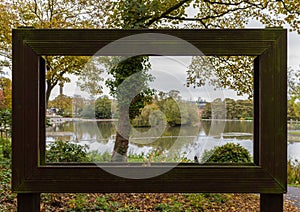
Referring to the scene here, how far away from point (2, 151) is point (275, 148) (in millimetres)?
4612

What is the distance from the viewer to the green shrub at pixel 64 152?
11.8ft

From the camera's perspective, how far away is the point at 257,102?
7.34 feet

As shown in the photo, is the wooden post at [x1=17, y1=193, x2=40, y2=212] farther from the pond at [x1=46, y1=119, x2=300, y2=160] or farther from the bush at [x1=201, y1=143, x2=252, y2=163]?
the bush at [x1=201, y1=143, x2=252, y2=163]

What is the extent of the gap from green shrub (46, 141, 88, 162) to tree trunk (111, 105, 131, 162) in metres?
0.89

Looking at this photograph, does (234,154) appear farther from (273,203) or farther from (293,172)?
(273,203)

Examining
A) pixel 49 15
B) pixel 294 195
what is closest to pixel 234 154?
pixel 294 195

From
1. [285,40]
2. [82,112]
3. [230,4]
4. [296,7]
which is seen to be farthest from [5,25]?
[285,40]

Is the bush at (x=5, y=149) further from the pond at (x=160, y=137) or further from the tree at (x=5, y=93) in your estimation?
the pond at (x=160, y=137)

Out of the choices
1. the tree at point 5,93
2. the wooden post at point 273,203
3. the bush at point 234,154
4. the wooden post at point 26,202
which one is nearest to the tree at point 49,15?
the tree at point 5,93

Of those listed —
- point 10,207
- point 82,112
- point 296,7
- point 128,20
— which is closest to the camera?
point 82,112

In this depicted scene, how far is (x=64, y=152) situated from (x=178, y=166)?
2.25m

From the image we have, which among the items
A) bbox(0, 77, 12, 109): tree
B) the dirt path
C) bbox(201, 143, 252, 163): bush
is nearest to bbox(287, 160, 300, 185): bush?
the dirt path

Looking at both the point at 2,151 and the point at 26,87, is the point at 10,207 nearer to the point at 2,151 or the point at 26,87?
the point at 2,151

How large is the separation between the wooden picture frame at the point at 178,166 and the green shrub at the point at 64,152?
1.28 metres
